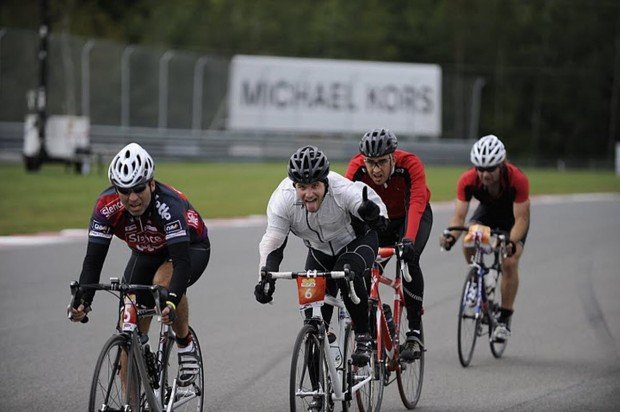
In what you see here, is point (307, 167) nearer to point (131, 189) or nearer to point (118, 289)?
point (131, 189)

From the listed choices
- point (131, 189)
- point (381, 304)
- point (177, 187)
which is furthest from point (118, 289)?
point (177, 187)

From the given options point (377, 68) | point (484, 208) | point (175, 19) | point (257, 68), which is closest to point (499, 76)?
point (175, 19)

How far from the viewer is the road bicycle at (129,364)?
554 cm

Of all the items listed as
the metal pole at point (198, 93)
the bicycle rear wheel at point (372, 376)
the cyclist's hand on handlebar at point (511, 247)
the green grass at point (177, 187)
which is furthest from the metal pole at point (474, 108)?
the bicycle rear wheel at point (372, 376)

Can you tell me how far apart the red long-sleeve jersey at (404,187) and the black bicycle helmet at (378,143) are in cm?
26

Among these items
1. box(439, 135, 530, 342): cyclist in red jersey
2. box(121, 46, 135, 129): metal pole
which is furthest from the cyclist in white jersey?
box(121, 46, 135, 129): metal pole

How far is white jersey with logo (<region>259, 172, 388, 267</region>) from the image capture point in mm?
6504

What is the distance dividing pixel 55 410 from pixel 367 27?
7386 centimetres

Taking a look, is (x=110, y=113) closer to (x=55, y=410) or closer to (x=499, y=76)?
(x=55, y=410)

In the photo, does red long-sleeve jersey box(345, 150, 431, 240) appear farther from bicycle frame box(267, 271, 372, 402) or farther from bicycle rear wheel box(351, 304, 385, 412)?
bicycle frame box(267, 271, 372, 402)

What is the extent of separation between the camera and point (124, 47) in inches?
1574

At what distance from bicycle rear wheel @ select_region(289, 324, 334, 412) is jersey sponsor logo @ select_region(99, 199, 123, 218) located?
1130 millimetres

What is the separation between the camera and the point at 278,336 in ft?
34.1

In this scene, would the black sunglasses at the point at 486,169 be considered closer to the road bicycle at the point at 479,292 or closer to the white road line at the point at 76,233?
the road bicycle at the point at 479,292
